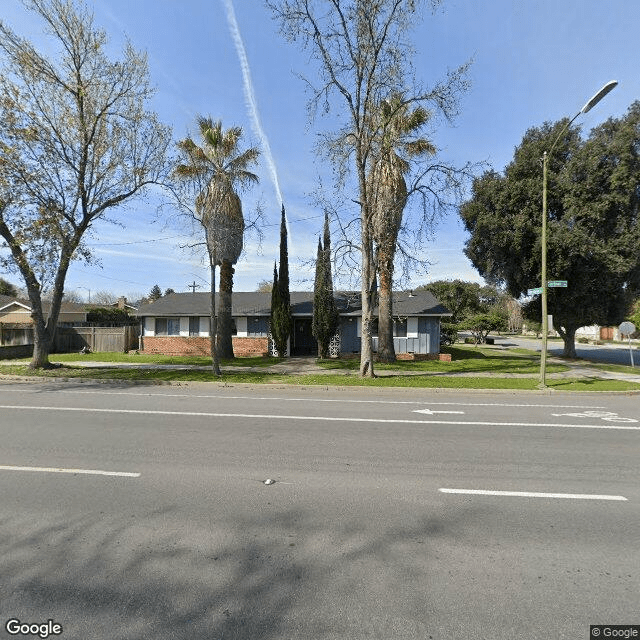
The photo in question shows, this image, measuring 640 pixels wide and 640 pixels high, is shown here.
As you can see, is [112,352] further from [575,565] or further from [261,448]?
[575,565]

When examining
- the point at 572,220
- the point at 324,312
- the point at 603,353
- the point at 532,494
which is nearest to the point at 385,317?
the point at 324,312

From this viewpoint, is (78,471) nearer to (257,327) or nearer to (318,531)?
(318,531)

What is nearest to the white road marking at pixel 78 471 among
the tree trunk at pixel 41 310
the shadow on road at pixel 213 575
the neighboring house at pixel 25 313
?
the shadow on road at pixel 213 575

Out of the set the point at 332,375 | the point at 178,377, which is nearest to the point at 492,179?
the point at 332,375

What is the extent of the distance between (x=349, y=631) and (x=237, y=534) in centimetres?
149

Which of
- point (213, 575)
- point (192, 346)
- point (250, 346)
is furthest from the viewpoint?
point (192, 346)

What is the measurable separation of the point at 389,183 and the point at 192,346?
661 inches

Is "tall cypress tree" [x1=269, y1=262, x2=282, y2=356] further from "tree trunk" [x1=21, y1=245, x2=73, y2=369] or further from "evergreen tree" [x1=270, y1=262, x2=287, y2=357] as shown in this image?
"tree trunk" [x1=21, y1=245, x2=73, y2=369]

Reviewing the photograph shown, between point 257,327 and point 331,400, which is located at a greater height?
point 257,327

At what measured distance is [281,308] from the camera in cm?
2425

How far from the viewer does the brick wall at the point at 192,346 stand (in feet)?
87.2

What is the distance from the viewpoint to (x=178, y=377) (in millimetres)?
15289

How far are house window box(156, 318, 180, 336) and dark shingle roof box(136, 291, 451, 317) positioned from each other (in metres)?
0.64

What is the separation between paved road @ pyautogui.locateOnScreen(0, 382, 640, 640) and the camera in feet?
8.51
